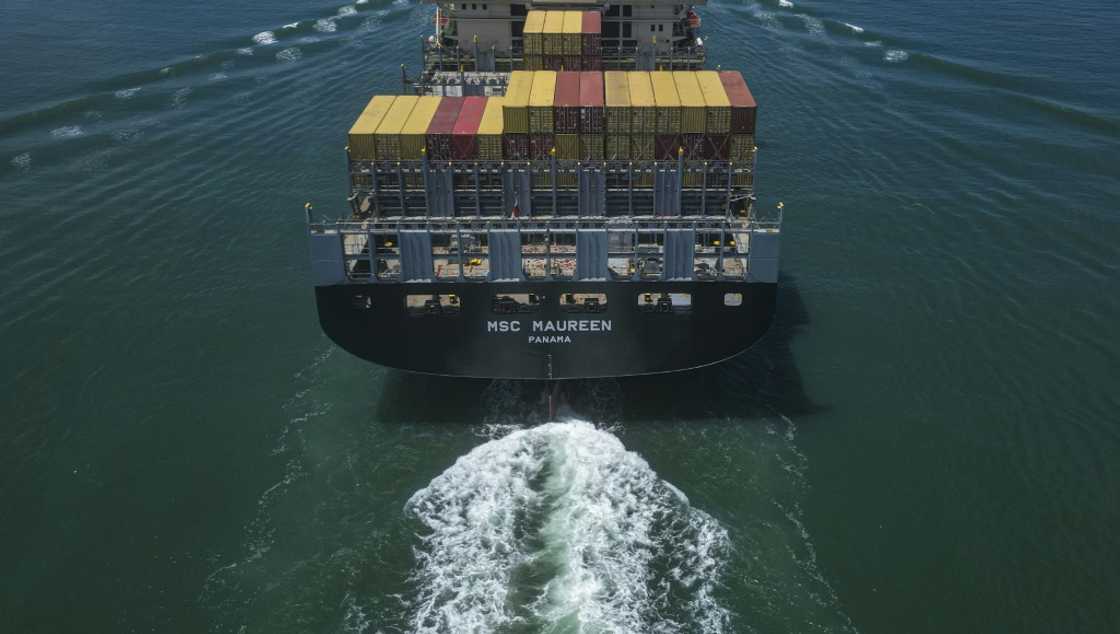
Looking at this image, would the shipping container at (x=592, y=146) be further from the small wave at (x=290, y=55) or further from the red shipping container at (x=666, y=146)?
the small wave at (x=290, y=55)

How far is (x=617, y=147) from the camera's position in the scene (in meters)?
36.4

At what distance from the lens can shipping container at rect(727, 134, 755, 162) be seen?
36281 mm

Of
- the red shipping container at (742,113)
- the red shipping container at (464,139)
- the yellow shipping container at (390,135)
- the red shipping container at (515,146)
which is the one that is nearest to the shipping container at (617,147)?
the red shipping container at (515,146)

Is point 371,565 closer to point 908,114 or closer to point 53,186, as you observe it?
point 53,186

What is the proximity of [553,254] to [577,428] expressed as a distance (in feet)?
24.1

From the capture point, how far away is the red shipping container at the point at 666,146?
36.2 m

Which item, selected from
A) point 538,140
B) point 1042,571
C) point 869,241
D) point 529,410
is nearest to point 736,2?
point 869,241

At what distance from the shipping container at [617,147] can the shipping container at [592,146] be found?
10.2 inches

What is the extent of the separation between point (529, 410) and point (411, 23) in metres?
63.4

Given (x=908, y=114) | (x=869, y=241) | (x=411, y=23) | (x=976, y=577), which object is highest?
(x=411, y=23)

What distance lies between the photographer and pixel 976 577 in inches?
1121

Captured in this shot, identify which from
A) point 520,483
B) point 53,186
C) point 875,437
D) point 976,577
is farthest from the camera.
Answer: point 53,186

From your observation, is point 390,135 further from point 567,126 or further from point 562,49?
point 562,49

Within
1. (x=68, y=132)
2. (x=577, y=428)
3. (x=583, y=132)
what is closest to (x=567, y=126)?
(x=583, y=132)
